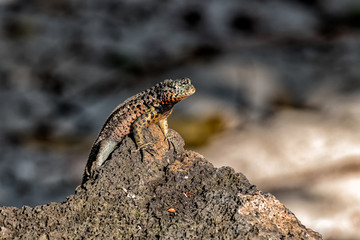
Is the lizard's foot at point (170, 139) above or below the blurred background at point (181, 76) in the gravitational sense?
below

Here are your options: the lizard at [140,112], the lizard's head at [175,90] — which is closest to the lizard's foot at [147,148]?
the lizard at [140,112]

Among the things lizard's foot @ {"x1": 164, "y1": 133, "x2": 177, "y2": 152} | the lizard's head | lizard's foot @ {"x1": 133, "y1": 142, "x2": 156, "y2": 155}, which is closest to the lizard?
the lizard's head

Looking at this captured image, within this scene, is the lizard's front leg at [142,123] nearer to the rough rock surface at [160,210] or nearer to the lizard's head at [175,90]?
the lizard's head at [175,90]

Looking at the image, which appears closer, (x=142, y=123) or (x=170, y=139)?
(x=170, y=139)

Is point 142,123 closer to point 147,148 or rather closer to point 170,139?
point 170,139

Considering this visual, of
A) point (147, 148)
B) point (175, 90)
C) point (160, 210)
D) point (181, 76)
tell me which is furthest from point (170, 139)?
point (181, 76)

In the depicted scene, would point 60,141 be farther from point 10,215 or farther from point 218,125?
point 10,215

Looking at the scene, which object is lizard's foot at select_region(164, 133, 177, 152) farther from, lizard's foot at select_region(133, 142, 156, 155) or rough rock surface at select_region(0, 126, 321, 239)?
rough rock surface at select_region(0, 126, 321, 239)

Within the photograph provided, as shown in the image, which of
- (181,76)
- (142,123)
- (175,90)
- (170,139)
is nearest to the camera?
(170,139)
